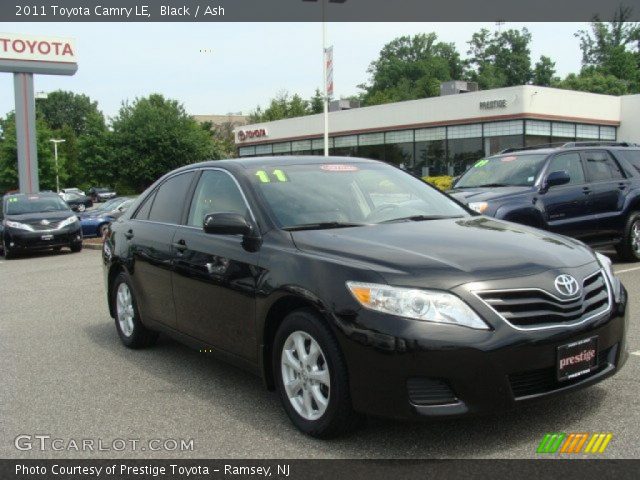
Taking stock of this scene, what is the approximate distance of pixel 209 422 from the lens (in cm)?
423

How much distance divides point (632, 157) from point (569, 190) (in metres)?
1.88

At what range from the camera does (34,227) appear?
16.8 m

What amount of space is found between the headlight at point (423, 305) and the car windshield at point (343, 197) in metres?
1.00

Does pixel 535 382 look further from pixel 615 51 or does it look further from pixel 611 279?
pixel 615 51

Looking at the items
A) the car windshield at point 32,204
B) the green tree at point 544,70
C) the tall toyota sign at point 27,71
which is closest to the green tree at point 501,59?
the green tree at point 544,70

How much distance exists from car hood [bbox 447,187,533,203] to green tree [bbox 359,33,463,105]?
7715 cm

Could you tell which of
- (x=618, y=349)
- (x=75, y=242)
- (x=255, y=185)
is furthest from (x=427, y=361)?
(x=75, y=242)

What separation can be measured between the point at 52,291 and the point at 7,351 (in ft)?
13.6

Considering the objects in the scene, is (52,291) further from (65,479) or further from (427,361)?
(427,361)

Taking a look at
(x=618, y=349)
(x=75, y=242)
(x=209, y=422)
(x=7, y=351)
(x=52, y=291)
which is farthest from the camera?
(x=75, y=242)

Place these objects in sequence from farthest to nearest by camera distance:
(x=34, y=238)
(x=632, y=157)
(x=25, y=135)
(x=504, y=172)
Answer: (x=25, y=135) < (x=34, y=238) < (x=632, y=157) < (x=504, y=172)

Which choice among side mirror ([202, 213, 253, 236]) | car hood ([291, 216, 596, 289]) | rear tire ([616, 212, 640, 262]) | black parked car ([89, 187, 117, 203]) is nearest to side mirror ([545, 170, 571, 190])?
rear tire ([616, 212, 640, 262])

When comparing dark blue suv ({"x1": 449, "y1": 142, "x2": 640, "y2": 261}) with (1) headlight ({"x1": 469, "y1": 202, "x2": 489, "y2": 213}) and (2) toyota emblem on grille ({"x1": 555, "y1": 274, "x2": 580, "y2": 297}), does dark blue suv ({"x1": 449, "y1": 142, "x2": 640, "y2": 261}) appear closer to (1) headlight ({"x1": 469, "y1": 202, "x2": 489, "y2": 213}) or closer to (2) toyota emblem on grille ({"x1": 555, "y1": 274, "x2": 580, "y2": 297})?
(1) headlight ({"x1": 469, "y1": 202, "x2": 489, "y2": 213})

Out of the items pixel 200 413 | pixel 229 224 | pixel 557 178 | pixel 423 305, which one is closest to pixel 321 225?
pixel 229 224
